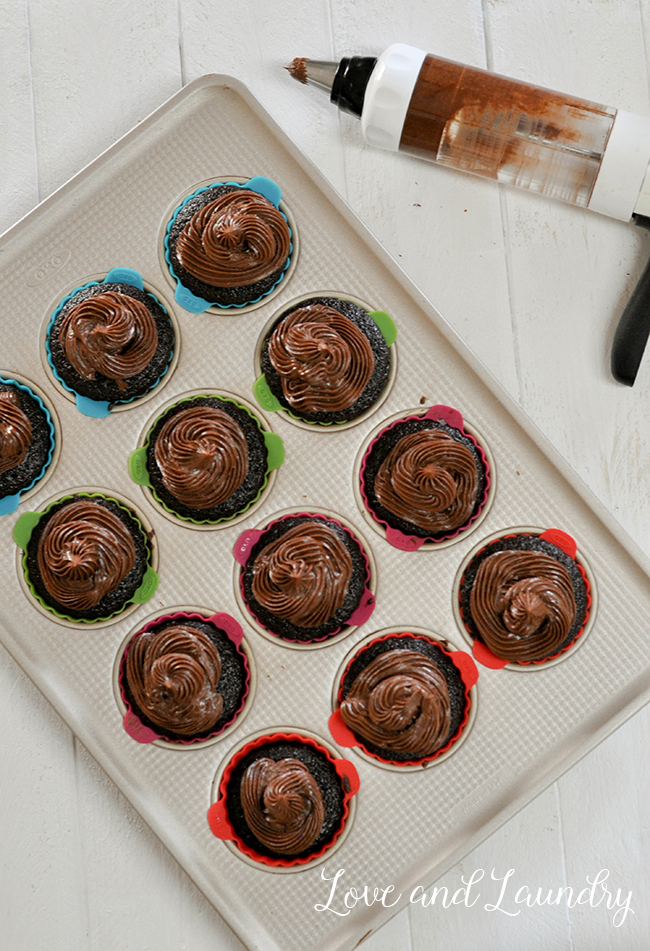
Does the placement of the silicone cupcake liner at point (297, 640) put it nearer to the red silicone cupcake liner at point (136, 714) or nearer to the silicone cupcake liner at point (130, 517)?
the red silicone cupcake liner at point (136, 714)

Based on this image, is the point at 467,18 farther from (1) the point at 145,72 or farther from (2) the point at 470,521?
(2) the point at 470,521

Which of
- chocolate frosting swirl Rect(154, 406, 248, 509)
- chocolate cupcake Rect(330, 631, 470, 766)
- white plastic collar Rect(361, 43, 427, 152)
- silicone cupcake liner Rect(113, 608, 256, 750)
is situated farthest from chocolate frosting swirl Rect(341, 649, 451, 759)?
white plastic collar Rect(361, 43, 427, 152)

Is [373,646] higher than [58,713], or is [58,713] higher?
[58,713]

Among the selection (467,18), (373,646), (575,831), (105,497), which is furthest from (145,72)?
(575,831)

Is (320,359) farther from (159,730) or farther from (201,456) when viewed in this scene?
(159,730)

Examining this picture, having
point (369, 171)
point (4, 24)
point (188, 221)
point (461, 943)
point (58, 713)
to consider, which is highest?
point (4, 24)

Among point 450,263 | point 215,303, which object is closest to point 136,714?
point 215,303

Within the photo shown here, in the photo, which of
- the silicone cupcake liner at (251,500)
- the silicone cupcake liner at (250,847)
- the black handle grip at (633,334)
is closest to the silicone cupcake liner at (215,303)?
the silicone cupcake liner at (251,500)
